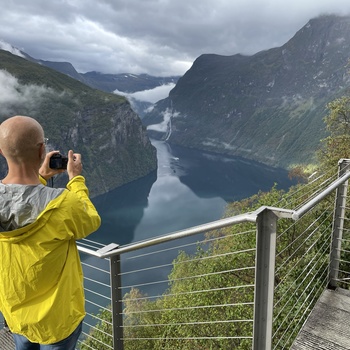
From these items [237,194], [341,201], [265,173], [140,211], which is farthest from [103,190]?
[341,201]

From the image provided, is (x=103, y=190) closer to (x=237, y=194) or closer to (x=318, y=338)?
(x=237, y=194)

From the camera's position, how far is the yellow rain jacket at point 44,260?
141 cm

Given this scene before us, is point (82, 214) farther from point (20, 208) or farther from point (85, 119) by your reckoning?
point (85, 119)

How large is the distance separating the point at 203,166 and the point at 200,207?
190 ft

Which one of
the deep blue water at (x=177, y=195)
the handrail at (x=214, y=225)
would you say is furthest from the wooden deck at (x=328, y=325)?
the deep blue water at (x=177, y=195)

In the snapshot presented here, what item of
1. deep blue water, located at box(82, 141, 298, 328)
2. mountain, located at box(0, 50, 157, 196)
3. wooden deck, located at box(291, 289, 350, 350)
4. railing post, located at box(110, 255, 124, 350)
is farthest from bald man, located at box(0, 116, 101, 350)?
mountain, located at box(0, 50, 157, 196)

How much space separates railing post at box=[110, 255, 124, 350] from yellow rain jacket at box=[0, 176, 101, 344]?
70 cm

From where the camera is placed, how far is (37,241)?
1427 mm

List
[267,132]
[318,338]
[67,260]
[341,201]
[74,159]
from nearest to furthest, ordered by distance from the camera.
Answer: [67,260] < [74,159] < [318,338] < [341,201] < [267,132]

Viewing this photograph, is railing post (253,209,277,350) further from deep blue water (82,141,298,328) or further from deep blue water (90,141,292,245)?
deep blue water (90,141,292,245)

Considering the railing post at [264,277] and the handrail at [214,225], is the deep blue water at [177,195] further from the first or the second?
the railing post at [264,277]

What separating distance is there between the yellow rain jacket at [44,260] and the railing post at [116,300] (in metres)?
0.70

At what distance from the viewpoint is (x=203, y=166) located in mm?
124750

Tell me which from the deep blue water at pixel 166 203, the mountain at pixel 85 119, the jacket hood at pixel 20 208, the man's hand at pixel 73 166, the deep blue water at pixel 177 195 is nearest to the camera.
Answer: the jacket hood at pixel 20 208
